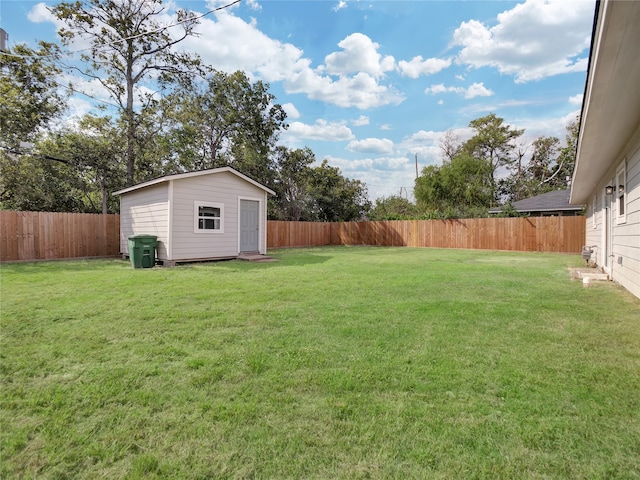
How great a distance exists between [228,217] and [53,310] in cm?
669

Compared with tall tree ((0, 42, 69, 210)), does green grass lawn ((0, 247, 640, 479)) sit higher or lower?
lower

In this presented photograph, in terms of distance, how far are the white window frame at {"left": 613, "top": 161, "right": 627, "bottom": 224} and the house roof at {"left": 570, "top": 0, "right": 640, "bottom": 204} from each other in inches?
13.7

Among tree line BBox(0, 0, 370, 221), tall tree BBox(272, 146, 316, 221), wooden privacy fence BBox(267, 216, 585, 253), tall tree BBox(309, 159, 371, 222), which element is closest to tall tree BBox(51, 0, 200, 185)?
tree line BBox(0, 0, 370, 221)

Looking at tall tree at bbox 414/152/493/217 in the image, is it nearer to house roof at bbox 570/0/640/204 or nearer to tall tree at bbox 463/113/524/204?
tall tree at bbox 463/113/524/204

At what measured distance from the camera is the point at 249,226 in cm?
1114

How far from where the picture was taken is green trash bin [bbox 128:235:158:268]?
8.40 m

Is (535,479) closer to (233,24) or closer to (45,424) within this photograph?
(45,424)

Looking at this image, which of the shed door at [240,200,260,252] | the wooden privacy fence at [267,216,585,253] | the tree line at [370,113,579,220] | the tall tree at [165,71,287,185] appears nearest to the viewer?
the shed door at [240,200,260,252]

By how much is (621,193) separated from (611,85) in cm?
368

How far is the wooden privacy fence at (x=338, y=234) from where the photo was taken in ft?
32.4

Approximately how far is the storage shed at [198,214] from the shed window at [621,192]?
920cm

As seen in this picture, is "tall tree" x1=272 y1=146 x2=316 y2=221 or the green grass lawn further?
"tall tree" x1=272 y1=146 x2=316 y2=221

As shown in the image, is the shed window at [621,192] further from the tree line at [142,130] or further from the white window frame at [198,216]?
the tree line at [142,130]

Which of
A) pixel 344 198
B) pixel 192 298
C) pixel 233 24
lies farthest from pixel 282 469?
pixel 344 198
